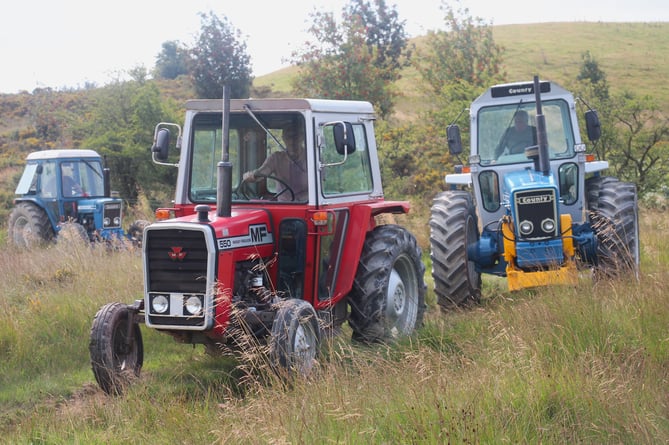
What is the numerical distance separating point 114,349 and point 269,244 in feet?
4.63

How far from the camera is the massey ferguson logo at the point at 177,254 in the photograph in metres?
6.03

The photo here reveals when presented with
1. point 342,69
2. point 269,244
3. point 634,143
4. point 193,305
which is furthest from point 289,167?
point 342,69

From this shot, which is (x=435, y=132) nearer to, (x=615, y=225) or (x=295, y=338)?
(x=615, y=225)

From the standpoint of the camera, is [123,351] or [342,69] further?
[342,69]

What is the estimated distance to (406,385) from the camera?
15.1 feet

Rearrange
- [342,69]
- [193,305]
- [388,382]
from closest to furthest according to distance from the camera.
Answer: [388,382], [193,305], [342,69]

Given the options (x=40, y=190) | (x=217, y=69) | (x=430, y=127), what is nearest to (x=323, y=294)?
(x=40, y=190)

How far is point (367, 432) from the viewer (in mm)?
4078

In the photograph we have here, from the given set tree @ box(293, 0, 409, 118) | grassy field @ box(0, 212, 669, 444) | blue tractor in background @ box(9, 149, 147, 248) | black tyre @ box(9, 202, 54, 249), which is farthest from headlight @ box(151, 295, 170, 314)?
tree @ box(293, 0, 409, 118)

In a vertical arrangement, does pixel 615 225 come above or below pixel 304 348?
above

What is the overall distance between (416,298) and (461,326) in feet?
3.15

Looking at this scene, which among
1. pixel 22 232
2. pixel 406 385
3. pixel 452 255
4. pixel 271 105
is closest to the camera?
pixel 406 385

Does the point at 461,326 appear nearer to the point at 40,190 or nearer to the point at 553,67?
the point at 40,190

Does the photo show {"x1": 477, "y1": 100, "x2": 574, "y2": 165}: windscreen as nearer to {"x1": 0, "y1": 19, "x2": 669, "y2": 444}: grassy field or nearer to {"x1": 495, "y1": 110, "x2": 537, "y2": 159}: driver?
{"x1": 495, "y1": 110, "x2": 537, "y2": 159}: driver
